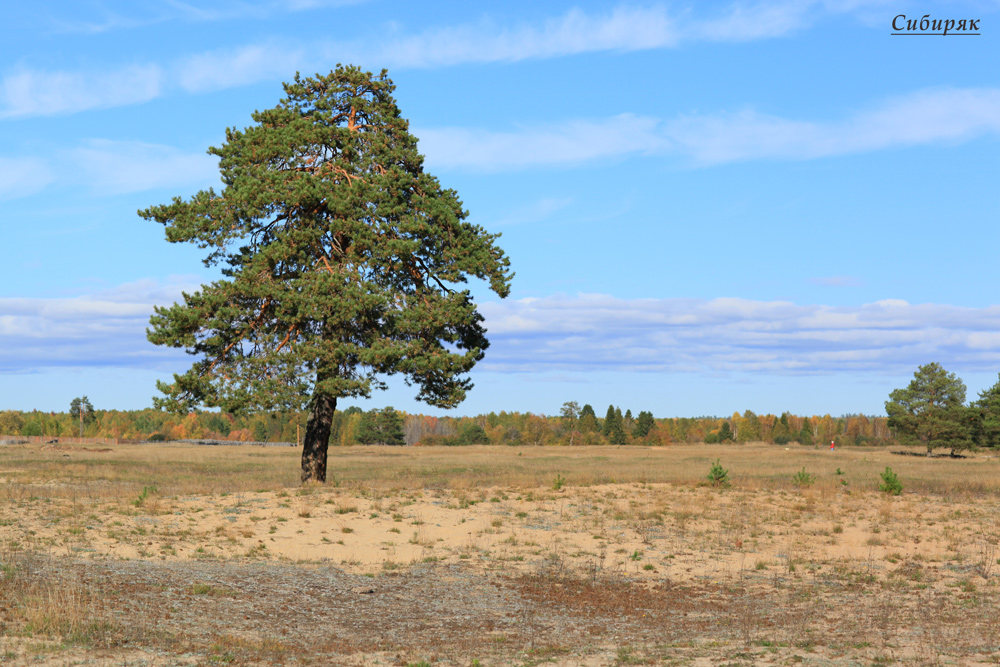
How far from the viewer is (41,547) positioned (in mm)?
16734

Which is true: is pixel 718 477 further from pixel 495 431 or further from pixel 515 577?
pixel 495 431

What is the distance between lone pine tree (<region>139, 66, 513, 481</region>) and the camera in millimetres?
26750

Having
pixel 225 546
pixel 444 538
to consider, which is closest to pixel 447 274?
pixel 444 538

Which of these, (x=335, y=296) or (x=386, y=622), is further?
(x=335, y=296)

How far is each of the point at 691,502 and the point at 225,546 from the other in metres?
15.4

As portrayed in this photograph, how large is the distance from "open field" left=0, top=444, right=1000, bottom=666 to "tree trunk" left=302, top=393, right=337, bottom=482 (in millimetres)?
1336

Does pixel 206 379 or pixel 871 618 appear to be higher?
pixel 206 379

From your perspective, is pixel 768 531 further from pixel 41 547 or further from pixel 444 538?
pixel 41 547

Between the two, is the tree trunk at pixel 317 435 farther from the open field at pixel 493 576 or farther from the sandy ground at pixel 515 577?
the sandy ground at pixel 515 577

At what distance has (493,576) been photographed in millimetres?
17734

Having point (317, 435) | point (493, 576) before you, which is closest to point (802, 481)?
point (317, 435)

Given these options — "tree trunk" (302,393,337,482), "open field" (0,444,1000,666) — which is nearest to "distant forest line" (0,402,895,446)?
"tree trunk" (302,393,337,482)

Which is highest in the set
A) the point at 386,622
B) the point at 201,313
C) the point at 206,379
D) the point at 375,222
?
the point at 375,222

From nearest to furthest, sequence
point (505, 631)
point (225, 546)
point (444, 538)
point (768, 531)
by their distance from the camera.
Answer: point (505, 631)
point (225, 546)
point (444, 538)
point (768, 531)
